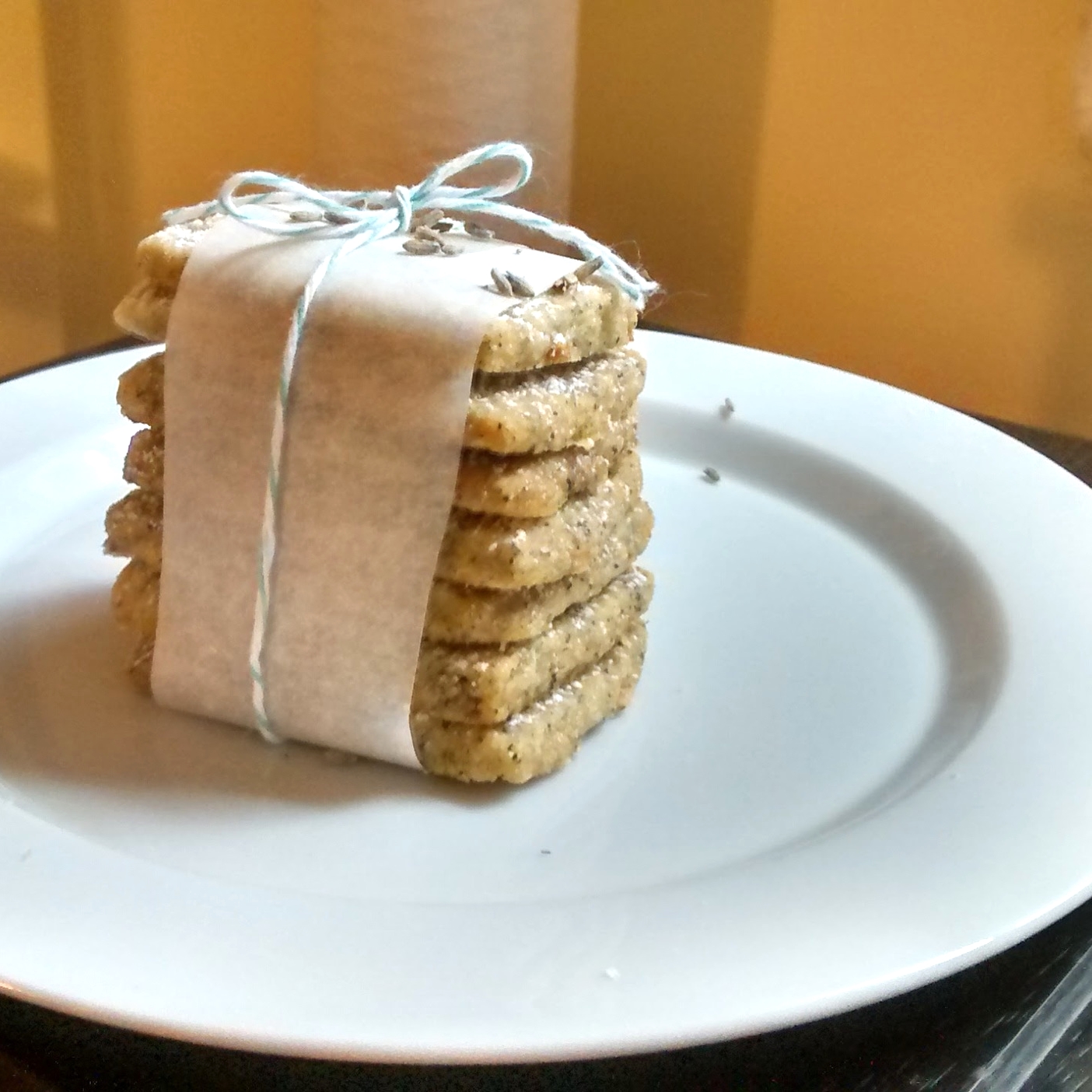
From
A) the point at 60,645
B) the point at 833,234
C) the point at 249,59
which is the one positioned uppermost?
the point at 249,59

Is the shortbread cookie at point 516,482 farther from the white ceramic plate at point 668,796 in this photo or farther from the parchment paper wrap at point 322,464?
the white ceramic plate at point 668,796

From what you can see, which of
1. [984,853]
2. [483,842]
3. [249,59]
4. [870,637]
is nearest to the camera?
[984,853]

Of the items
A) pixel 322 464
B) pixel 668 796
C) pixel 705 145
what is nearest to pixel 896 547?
pixel 668 796

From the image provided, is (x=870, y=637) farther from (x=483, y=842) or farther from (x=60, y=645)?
(x=60, y=645)

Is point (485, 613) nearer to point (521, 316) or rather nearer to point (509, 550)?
point (509, 550)

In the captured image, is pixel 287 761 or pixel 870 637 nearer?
pixel 287 761

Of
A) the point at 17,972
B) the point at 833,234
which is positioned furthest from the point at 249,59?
the point at 17,972

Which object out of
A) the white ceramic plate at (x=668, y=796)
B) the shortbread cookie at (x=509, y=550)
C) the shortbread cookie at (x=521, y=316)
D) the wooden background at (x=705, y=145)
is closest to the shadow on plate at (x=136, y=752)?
the white ceramic plate at (x=668, y=796)
